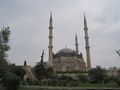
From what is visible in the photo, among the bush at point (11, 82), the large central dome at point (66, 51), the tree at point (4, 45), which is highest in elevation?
the large central dome at point (66, 51)

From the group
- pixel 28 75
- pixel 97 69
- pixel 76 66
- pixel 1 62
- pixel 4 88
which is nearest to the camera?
pixel 4 88

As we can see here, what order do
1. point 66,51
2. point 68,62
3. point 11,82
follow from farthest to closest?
point 66,51 → point 68,62 → point 11,82

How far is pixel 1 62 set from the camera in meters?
30.2

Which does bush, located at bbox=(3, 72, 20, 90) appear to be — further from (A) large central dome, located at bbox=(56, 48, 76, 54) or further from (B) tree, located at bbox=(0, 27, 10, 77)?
(A) large central dome, located at bbox=(56, 48, 76, 54)

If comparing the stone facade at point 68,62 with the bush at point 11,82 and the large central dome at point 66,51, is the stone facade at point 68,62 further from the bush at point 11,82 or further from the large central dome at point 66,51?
the bush at point 11,82

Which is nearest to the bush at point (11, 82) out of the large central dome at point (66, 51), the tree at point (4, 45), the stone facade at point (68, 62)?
the tree at point (4, 45)

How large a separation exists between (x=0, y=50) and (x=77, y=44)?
46.0m

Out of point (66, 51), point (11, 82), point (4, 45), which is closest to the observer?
point (11, 82)

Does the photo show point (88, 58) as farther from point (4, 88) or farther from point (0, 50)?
point (4, 88)

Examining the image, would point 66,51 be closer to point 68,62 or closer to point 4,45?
point 68,62

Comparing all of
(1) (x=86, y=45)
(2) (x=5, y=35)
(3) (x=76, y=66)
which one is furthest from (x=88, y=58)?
(2) (x=5, y=35)

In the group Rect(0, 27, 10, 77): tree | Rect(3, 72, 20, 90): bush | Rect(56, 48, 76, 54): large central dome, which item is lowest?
Rect(3, 72, 20, 90): bush

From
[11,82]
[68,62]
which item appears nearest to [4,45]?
[11,82]

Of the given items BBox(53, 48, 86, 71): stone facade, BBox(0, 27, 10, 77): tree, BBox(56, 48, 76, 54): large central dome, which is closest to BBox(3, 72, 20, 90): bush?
A: BBox(0, 27, 10, 77): tree
